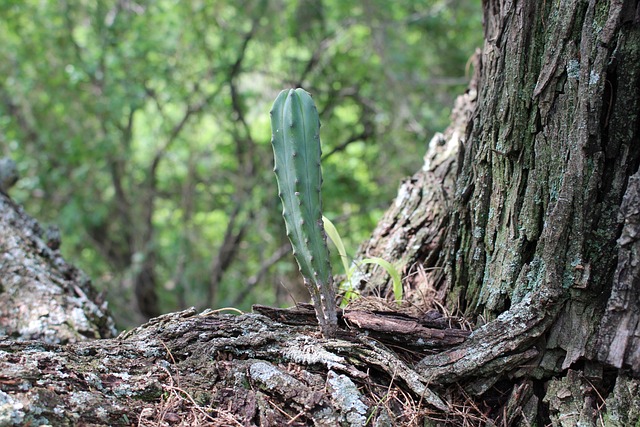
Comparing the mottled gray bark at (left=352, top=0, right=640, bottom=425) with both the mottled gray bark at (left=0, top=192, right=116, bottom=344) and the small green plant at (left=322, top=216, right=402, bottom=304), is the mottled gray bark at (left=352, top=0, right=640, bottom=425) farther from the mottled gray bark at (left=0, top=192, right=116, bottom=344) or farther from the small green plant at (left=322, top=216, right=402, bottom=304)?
the mottled gray bark at (left=0, top=192, right=116, bottom=344)

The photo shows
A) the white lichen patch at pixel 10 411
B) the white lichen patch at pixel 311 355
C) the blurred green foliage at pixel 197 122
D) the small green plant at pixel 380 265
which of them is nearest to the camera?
the white lichen patch at pixel 10 411

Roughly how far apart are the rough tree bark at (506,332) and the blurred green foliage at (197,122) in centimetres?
347

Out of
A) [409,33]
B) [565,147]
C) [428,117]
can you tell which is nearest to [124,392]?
[565,147]

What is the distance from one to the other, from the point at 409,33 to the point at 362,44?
90 centimetres

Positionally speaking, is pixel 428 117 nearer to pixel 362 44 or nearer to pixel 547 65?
pixel 362 44

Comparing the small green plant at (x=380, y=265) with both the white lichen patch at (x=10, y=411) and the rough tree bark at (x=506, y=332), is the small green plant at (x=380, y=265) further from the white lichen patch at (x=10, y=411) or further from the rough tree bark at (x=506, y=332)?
the white lichen patch at (x=10, y=411)

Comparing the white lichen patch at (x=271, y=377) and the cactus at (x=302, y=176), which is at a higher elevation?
the cactus at (x=302, y=176)

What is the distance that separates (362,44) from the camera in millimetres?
6281

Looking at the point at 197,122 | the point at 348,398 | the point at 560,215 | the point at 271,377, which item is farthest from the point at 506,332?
the point at 197,122

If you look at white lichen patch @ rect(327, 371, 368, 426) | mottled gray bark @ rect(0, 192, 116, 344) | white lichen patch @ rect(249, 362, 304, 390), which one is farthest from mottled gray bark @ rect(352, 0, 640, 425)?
mottled gray bark @ rect(0, 192, 116, 344)

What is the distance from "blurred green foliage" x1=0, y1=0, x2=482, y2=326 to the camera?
532 cm

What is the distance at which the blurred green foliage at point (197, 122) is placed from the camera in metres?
5.32

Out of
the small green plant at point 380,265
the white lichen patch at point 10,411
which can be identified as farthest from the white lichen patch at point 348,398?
the white lichen patch at point 10,411

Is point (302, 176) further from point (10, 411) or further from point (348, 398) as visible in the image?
point (10, 411)
